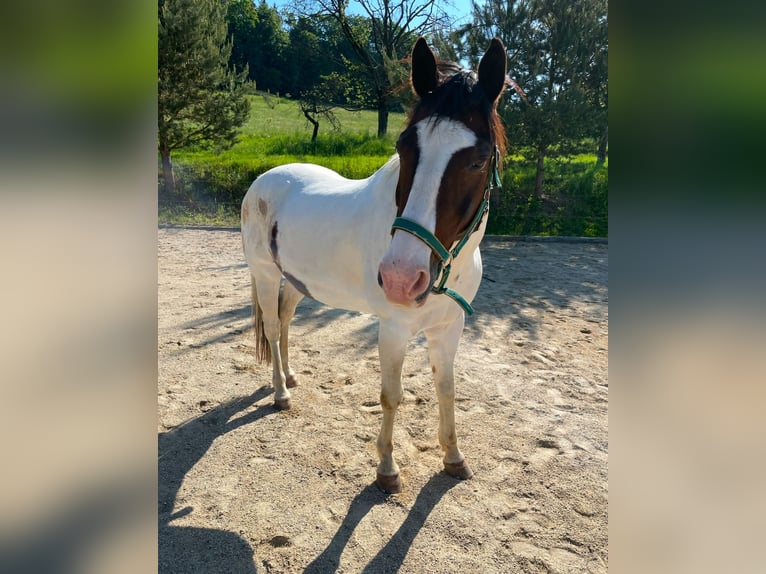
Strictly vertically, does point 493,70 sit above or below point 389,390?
above

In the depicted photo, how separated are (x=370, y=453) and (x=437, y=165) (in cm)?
185

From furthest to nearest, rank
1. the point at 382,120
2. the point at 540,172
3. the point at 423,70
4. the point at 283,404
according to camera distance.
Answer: the point at 382,120
the point at 540,172
the point at 283,404
the point at 423,70

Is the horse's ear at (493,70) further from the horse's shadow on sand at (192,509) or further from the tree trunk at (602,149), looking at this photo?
the tree trunk at (602,149)

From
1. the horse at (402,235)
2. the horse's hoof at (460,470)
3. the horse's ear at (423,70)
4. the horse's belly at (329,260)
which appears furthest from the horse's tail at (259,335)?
the horse's ear at (423,70)

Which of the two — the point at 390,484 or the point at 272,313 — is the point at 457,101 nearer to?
the point at 390,484

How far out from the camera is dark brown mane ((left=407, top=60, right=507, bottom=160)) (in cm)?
167

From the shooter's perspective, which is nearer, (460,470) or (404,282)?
(404,282)

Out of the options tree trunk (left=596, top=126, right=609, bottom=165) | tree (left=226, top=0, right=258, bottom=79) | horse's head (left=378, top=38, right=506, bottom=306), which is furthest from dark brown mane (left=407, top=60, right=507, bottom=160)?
tree (left=226, top=0, right=258, bottom=79)

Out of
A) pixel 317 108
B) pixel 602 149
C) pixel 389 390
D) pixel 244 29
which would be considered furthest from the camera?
pixel 244 29

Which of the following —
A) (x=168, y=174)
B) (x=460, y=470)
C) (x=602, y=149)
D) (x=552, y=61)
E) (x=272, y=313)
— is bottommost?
(x=460, y=470)

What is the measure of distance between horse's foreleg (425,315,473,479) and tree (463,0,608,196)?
778 centimetres

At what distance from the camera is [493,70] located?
1713 mm

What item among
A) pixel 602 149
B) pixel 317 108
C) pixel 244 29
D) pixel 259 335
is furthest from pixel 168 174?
pixel 244 29
